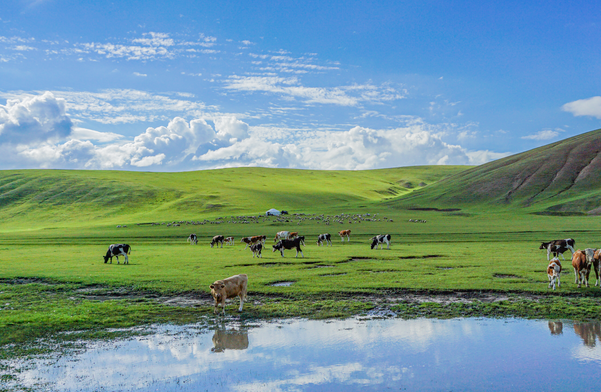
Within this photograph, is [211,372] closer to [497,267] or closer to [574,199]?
[497,267]

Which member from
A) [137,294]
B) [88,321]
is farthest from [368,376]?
[137,294]

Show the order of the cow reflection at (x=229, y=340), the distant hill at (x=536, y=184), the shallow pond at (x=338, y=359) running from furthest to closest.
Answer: the distant hill at (x=536, y=184) → the cow reflection at (x=229, y=340) → the shallow pond at (x=338, y=359)

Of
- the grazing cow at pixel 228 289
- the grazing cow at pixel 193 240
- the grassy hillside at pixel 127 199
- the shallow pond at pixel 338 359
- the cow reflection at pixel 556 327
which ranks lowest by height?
the shallow pond at pixel 338 359

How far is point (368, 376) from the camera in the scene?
1101 cm

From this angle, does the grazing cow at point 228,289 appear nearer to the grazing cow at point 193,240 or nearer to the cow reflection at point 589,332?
the cow reflection at point 589,332

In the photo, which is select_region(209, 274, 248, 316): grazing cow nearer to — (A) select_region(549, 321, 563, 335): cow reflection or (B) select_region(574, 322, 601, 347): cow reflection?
(A) select_region(549, 321, 563, 335): cow reflection

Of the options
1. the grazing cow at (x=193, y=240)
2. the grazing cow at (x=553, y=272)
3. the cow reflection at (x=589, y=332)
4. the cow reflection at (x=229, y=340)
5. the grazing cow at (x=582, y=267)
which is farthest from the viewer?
the grazing cow at (x=193, y=240)

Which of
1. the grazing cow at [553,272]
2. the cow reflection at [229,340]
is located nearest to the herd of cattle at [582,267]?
the grazing cow at [553,272]

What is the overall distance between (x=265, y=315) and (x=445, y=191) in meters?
152

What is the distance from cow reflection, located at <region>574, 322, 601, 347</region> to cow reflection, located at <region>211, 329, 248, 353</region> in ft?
35.6

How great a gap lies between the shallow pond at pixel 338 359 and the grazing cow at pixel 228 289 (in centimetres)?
179

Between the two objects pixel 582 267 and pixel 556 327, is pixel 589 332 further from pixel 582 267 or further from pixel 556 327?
pixel 582 267

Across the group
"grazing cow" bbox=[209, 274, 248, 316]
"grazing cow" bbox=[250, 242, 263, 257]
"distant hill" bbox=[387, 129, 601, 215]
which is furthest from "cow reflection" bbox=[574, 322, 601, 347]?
"distant hill" bbox=[387, 129, 601, 215]

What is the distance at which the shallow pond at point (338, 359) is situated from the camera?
34.6ft
